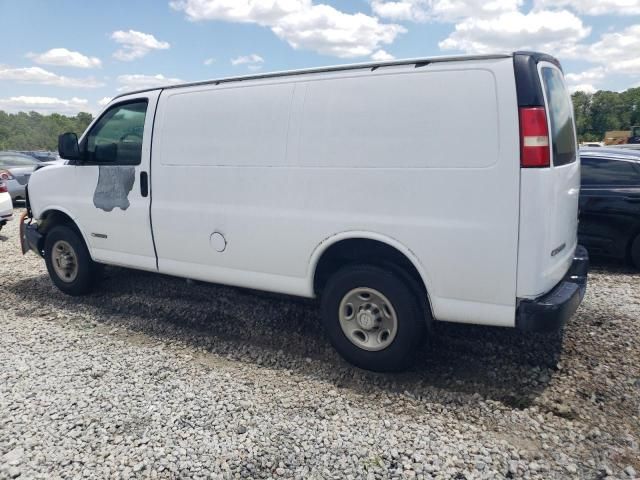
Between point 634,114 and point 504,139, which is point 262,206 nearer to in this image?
point 504,139

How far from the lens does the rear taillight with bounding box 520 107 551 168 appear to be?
297 cm

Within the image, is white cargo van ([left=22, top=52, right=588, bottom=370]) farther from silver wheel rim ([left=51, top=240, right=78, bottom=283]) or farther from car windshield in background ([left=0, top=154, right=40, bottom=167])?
car windshield in background ([left=0, top=154, right=40, bottom=167])

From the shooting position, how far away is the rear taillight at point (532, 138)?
9.74ft

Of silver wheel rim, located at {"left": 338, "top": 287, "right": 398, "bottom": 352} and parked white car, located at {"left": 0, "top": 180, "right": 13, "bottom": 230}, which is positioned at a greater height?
parked white car, located at {"left": 0, "top": 180, "right": 13, "bottom": 230}

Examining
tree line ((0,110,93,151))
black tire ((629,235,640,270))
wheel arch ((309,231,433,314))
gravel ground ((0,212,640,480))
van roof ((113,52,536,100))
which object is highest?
tree line ((0,110,93,151))

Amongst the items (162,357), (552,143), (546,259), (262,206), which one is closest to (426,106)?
(552,143)

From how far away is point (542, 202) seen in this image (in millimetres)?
2990

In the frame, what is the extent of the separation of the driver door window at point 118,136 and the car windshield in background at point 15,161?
10220mm

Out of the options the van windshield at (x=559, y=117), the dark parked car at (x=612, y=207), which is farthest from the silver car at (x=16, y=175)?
the van windshield at (x=559, y=117)

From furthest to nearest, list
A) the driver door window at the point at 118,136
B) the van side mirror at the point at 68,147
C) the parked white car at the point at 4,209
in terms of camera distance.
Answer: the parked white car at the point at 4,209, the van side mirror at the point at 68,147, the driver door window at the point at 118,136

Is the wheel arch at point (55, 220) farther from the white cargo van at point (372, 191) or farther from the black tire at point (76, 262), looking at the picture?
the white cargo van at point (372, 191)

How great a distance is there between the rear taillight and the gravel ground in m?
1.58

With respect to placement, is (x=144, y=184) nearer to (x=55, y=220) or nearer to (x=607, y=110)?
(x=55, y=220)

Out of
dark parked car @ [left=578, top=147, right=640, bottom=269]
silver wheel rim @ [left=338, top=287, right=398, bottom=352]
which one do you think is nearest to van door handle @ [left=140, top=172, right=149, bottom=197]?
silver wheel rim @ [left=338, top=287, right=398, bottom=352]
